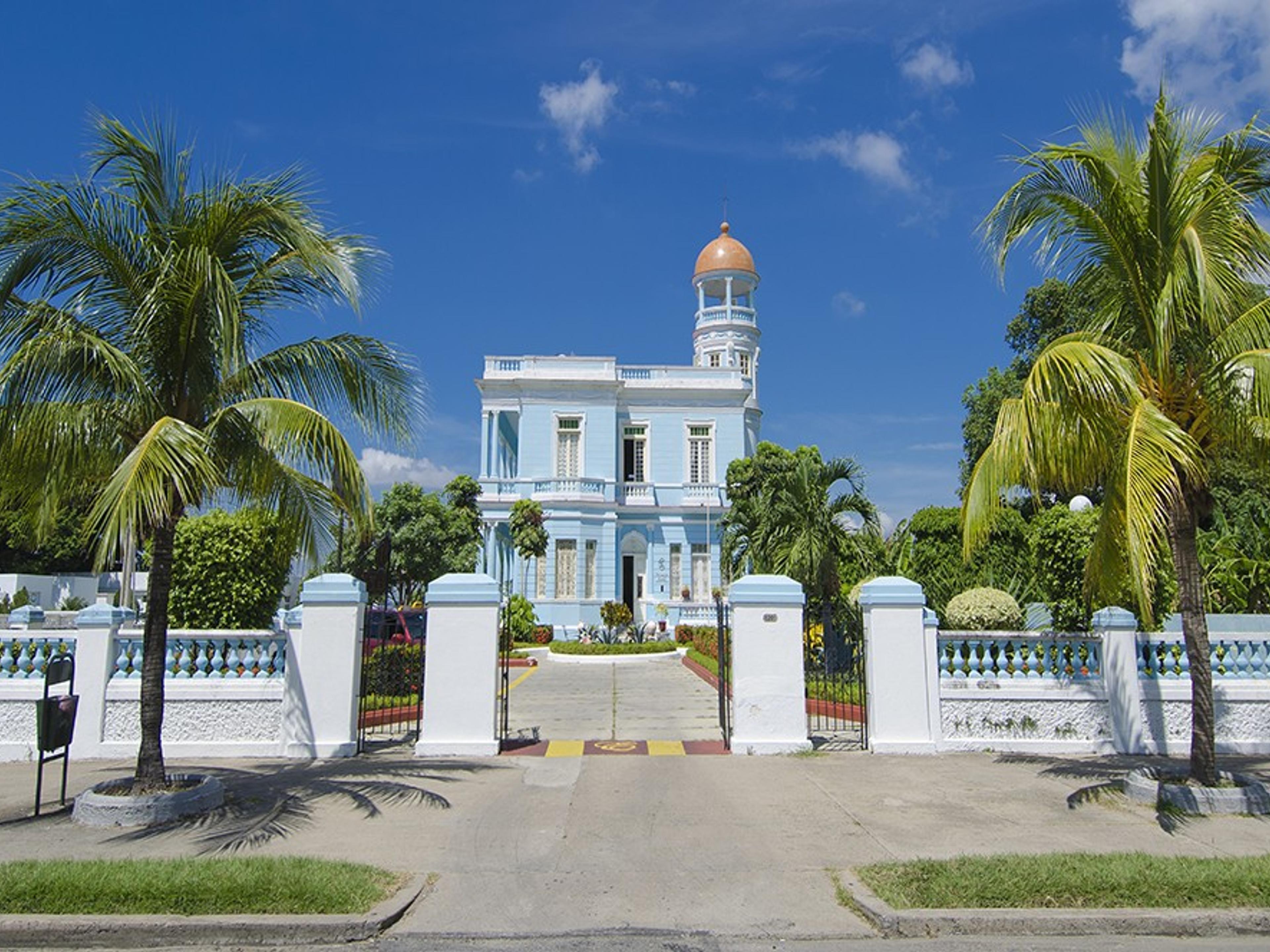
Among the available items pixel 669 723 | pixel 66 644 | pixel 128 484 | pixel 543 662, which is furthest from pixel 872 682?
pixel 543 662

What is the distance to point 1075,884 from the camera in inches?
212

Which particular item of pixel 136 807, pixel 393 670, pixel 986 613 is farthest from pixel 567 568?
pixel 136 807

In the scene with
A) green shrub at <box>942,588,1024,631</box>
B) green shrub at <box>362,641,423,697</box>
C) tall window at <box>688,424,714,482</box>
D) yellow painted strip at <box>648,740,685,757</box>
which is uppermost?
tall window at <box>688,424,714,482</box>

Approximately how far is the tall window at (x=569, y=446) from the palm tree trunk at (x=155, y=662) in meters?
28.2

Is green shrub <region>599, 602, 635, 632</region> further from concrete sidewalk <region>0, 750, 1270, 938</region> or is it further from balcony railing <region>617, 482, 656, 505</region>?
concrete sidewalk <region>0, 750, 1270, 938</region>

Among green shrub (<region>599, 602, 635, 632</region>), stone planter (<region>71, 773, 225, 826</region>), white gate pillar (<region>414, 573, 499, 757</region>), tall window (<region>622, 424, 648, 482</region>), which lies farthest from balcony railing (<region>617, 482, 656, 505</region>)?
stone planter (<region>71, 773, 225, 826</region>)

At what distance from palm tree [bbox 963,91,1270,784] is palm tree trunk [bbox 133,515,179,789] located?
7.01 meters

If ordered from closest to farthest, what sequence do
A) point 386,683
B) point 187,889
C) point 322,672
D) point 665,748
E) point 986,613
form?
point 187,889, point 322,672, point 665,748, point 986,613, point 386,683

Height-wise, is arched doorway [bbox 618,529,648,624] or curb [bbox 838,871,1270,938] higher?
arched doorway [bbox 618,529,648,624]

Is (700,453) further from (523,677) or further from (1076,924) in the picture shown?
(1076,924)

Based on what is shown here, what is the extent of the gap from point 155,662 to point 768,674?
6.08 meters

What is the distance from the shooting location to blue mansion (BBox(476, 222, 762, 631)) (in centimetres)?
3462

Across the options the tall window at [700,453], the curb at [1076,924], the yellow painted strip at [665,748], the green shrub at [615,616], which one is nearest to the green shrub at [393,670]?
the yellow painted strip at [665,748]

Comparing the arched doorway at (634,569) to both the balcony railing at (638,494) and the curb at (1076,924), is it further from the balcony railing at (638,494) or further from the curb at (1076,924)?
the curb at (1076,924)
